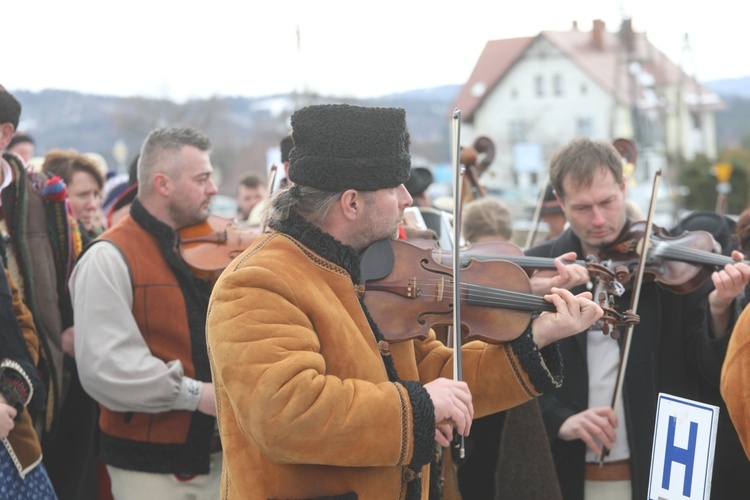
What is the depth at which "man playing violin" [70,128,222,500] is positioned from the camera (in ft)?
11.8

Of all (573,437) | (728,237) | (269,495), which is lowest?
(573,437)

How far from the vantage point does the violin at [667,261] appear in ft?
11.7

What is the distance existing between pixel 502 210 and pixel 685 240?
1377mm

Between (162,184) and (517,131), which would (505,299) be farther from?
(517,131)

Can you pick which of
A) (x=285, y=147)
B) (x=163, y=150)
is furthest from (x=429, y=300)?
(x=285, y=147)

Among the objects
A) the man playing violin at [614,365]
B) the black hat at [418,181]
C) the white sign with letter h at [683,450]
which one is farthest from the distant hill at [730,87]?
the white sign with letter h at [683,450]

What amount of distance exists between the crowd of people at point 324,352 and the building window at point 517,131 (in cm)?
4241

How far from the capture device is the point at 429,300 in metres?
2.71

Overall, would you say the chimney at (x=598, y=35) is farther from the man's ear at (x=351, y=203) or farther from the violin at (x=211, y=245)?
the man's ear at (x=351, y=203)

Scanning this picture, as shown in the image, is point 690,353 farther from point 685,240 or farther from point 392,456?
point 392,456

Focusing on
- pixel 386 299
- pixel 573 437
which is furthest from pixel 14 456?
pixel 573 437

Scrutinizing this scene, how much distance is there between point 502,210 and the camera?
16.4 feet

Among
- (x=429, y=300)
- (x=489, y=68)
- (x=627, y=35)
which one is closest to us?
(x=429, y=300)

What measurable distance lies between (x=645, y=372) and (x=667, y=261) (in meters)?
0.45
